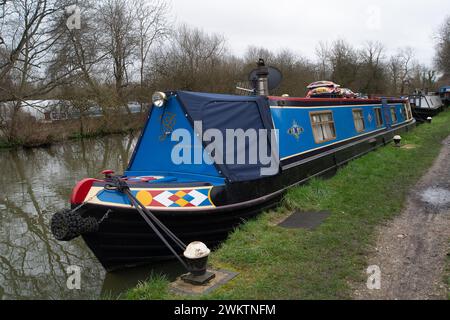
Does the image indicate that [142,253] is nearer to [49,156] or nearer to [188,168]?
[188,168]

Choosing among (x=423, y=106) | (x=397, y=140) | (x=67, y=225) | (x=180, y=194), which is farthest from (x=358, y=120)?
(x=423, y=106)

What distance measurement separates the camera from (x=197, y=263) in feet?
12.2

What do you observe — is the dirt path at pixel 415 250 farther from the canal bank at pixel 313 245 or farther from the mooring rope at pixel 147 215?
the mooring rope at pixel 147 215

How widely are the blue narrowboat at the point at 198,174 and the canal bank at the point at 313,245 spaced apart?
1.36 feet

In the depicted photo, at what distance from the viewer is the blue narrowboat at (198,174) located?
455cm

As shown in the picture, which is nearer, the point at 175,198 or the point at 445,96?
the point at 175,198

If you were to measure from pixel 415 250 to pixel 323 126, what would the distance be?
436 centimetres

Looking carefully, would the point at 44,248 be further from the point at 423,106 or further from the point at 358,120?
the point at 423,106

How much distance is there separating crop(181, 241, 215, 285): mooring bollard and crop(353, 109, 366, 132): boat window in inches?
298

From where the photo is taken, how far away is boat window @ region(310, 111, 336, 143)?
25.7 ft

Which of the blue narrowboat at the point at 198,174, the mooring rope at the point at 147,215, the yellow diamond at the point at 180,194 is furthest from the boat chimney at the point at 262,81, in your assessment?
the mooring rope at the point at 147,215

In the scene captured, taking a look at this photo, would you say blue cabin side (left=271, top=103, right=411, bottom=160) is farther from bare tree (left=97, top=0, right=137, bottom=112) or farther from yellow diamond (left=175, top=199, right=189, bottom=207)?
bare tree (left=97, top=0, right=137, bottom=112)

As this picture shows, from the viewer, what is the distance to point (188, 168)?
5469 millimetres
